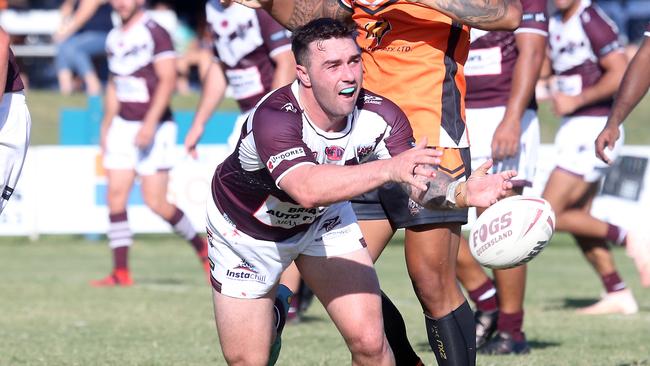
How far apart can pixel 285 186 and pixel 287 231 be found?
674mm

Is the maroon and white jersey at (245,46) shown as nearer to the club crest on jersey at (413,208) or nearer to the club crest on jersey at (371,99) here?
the club crest on jersey at (413,208)

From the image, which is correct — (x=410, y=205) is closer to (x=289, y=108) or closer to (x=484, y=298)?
(x=289, y=108)

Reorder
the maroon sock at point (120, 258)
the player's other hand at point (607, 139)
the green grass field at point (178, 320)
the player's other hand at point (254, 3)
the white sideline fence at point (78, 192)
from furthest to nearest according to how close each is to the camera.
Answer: the white sideline fence at point (78, 192) < the maroon sock at point (120, 258) < the green grass field at point (178, 320) < the player's other hand at point (607, 139) < the player's other hand at point (254, 3)

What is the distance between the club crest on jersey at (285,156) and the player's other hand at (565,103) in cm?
481

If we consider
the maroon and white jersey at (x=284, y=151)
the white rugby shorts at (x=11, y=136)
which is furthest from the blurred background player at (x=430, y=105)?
the white rugby shorts at (x=11, y=136)

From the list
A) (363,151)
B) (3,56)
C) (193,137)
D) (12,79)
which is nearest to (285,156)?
(363,151)

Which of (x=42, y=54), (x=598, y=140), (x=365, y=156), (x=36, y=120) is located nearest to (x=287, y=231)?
(x=365, y=156)

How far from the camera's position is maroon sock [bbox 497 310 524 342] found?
7.38 metres

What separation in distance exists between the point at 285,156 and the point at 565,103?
16.1ft

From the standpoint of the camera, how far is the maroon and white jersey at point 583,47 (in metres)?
9.25

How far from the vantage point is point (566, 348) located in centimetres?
755

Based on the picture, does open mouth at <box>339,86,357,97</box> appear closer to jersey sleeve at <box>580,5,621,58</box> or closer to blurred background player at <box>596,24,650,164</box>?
blurred background player at <box>596,24,650,164</box>

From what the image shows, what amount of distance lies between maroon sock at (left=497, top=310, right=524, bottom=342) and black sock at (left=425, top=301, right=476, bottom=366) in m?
1.72

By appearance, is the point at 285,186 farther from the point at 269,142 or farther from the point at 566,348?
the point at 566,348
